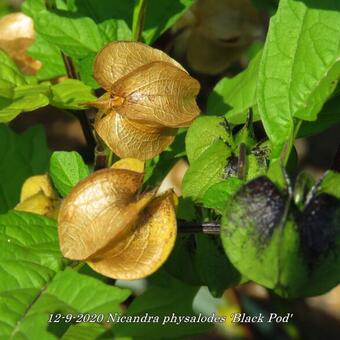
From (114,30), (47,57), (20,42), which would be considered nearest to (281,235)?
(114,30)

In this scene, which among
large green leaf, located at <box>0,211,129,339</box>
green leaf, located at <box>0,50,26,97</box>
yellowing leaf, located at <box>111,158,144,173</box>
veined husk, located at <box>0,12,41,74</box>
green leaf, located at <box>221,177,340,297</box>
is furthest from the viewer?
veined husk, located at <box>0,12,41,74</box>

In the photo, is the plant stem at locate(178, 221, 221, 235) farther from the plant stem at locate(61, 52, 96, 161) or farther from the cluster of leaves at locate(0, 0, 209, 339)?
the plant stem at locate(61, 52, 96, 161)

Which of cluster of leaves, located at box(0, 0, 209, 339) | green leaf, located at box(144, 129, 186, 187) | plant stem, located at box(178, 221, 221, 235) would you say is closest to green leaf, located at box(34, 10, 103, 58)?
cluster of leaves, located at box(0, 0, 209, 339)

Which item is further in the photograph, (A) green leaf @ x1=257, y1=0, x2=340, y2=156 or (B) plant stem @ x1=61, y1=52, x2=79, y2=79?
(B) plant stem @ x1=61, y1=52, x2=79, y2=79

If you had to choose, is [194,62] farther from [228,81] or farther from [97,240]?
[97,240]

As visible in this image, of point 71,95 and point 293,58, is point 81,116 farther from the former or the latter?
point 293,58

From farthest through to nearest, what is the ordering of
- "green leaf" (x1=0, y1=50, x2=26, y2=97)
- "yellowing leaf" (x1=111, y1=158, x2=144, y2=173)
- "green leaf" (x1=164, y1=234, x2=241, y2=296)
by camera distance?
"green leaf" (x1=0, y1=50, x2=26, y2=97), "green leaf" (x1=164, y1=234, x2=241, y2=296), "yellowing leaf" (x1=111, y1=158, x2=144, y2=173)

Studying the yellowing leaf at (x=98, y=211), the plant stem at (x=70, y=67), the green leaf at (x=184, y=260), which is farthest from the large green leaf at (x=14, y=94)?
the green leaf at (x=184, y=260)
